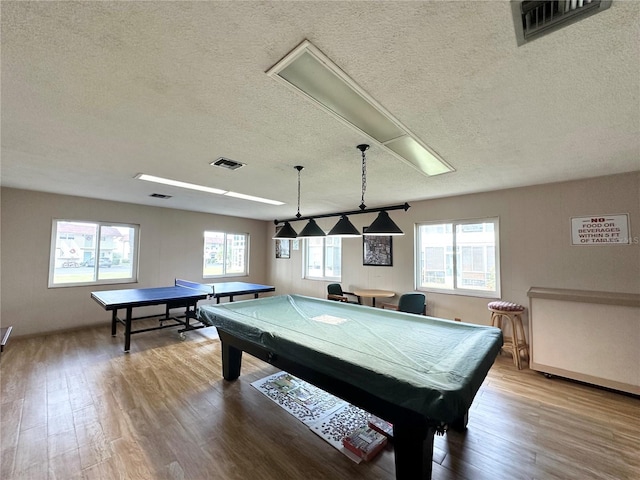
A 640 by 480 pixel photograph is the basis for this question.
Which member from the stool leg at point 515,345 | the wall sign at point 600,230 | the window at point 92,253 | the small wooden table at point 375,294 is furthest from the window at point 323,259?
the wall sign at point 600,230

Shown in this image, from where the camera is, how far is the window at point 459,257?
423 cm

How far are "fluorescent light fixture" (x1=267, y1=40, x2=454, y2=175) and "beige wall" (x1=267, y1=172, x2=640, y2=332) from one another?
230 cm

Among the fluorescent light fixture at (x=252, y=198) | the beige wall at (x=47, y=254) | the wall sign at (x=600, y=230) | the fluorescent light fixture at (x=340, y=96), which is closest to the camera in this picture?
the fluorescent light fixture at (x=340, y=96)

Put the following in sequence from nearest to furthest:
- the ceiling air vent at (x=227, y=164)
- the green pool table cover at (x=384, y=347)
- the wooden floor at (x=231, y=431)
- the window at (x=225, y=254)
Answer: the green pool table cover at (x=384, y=347) < the wooden floor at (x=231, y=431) < the ceiling air vent at (x=227, y=164) < the window at (x=225, y=254)

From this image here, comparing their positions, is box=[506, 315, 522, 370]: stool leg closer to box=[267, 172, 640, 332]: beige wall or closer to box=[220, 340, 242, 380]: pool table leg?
box=[267, 172, 640, 332]: beige wall

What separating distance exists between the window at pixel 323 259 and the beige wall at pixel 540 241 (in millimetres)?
1523

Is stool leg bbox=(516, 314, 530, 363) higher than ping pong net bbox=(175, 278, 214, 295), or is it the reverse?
ping pong net bbox=(175, 278, 214, 295)

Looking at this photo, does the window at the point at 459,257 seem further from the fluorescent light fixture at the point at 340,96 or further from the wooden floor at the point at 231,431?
the fluorescent light fixture at the point at 340,96

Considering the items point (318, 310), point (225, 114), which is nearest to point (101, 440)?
point (318, 310)

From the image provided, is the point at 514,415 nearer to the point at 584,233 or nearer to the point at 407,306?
the point at 407,306

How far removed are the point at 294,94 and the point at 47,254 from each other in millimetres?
5644

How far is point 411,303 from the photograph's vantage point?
4.19m

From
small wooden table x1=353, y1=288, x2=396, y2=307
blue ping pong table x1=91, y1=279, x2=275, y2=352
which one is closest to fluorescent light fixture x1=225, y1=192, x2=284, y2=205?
blue ping pong table x1=91, y1=279, x2=275, y2=352

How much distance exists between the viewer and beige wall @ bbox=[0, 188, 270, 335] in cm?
434
